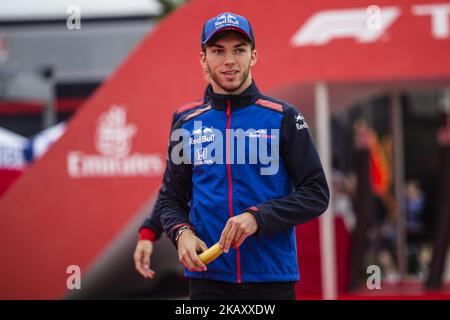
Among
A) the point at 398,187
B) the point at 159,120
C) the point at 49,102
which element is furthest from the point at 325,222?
the point at 49,102

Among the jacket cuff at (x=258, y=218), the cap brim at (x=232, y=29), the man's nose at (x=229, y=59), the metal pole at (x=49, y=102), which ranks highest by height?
the metal pole at (x=49, y=102)

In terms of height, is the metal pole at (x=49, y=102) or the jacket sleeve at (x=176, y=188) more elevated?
the metal pole at (x=49, y=102)

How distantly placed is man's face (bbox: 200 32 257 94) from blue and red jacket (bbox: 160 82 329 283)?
57mm

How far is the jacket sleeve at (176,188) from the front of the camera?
3.29 metres

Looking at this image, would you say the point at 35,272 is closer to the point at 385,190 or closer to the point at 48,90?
the point at 385,190

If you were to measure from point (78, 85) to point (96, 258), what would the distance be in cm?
1204

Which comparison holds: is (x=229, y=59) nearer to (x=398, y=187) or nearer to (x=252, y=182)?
(x=252, y=182)

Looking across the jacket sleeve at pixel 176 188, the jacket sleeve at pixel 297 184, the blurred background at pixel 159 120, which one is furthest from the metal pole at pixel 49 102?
the jacket sleeve at pixel 297 184

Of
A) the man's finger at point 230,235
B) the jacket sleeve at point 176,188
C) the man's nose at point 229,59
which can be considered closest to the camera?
the man's finger at point 230,235

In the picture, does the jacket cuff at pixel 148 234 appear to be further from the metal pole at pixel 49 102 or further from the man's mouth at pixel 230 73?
the metal pole at pixel 49 102

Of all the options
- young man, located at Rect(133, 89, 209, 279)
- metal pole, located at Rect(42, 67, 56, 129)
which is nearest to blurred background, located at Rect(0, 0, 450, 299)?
young man, located at Rect(133, 89, 209, 279)

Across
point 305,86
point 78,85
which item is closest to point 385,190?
point 78,85

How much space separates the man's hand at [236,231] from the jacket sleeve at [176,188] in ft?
1.17

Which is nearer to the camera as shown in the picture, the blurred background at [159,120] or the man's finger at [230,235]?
the man's finger at [230,235]
